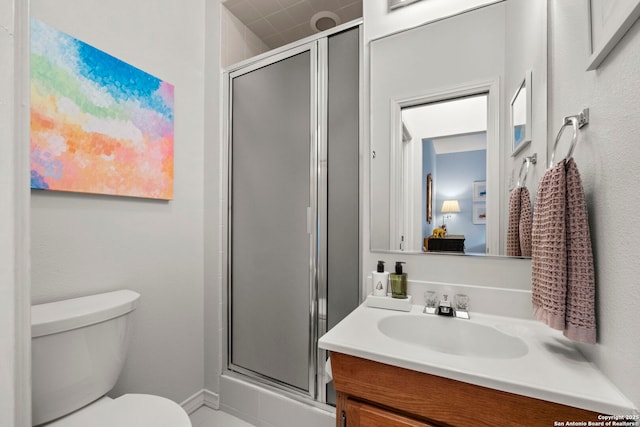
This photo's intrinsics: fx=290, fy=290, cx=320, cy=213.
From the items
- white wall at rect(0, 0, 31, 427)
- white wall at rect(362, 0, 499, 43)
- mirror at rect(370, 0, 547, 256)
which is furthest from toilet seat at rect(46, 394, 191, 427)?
white wall at rect(362, 0, 499, 43)

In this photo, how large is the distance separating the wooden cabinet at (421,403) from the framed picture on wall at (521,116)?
2.86 feet

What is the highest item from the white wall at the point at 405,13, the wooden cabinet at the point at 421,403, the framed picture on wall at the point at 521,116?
the white wall at the point at 405,13

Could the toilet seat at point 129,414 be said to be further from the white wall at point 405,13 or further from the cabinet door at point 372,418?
the white wall at point 405,13

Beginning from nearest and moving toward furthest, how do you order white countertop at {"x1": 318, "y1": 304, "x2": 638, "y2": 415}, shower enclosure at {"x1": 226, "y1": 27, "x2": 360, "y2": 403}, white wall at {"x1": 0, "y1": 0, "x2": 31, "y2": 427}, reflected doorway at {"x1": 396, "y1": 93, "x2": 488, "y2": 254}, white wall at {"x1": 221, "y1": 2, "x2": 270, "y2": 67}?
white wall at {"x1": 0, "y1": 0, "x2": 31, "y2": 427} < white countertop at {"x1": 318, "y1": 304, "x2": 638, "y2": 415} < reflected doorway at {"x1": 396, "y1": 93, "x2": 488, "y2": 254} < shower enclosure at {"x1": 226, "y1": 27, "x2": 360, "y2": 403} < white wall at {"x1": 221, "y1": 2, "x2": 270, "y2": 67}

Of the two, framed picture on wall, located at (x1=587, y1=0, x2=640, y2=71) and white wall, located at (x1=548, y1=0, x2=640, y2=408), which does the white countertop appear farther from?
framed picture on wall, located at (x1=587, y1=0, x2=640, y2=71)

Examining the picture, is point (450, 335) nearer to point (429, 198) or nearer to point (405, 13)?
point (429, 198)

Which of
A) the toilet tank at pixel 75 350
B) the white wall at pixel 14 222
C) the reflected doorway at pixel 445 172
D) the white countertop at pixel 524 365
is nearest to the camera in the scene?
the white wall at pixel 14 222

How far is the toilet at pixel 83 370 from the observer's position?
97cm

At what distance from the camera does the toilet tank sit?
966 mm

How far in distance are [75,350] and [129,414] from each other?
0.30 m

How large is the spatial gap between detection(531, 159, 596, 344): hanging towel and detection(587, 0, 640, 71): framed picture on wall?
25cm

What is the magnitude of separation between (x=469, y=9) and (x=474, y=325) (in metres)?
1.27

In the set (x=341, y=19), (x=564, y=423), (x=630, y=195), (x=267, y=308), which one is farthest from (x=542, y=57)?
(x=267, y=308)

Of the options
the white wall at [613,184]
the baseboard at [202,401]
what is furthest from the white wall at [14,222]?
the baseboard at [202,401]
